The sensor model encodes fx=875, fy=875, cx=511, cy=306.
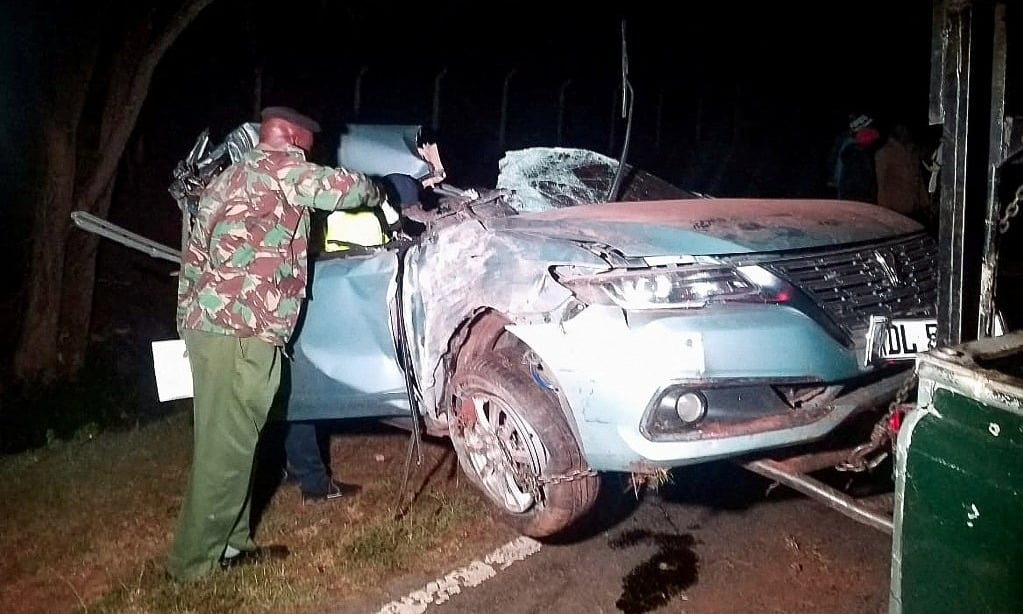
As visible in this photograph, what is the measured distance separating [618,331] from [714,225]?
2.10 feet

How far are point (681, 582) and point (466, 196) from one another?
195 cm

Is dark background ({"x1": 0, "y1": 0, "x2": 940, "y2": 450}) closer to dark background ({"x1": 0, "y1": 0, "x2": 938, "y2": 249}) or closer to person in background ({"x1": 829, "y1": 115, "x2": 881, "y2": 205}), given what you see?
dark background ({"x1": 0, "y1": 0, "x2": 938, "y2": 249})

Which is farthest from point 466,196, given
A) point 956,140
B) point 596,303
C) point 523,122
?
point 523,122

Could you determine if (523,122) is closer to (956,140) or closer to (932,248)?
(932,248)

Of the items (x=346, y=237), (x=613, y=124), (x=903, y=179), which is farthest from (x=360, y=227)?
(x=613, y=124)

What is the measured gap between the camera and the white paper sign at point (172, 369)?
3.89 meters

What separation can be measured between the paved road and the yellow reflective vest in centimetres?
156

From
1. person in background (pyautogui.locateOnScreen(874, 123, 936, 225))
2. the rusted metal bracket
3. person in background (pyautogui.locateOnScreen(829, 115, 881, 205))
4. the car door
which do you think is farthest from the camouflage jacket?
person in background (pyautogui.locateOnScreen(874, 123, 936, 225))

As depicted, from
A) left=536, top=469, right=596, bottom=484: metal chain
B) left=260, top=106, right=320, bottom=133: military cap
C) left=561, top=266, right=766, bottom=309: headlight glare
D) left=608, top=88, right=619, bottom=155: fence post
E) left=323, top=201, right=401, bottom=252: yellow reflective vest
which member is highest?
left=608, top=88, right=619, bottom=155: fence post

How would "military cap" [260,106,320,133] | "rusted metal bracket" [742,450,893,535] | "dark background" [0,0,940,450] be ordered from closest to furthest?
"rusted metal bracket" [742,450,893,535] < "military cap" [260,106,320,133] < "dark background" [0,0,940,450]

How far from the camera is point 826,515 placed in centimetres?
386

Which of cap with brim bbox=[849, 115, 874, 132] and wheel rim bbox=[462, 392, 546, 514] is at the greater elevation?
cap with brim bbox=[849, 115, 874, 132]

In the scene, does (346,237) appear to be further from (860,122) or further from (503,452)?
(860,122)

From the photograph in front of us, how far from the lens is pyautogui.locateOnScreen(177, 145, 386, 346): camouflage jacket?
3.42 metres
